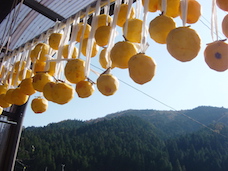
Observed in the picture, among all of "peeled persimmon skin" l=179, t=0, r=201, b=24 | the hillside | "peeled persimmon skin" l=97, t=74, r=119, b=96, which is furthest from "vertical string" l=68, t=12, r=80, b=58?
the hillside

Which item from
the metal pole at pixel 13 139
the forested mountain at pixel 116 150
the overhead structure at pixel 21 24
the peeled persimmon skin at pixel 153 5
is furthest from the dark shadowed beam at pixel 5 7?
the forested mountain at pixel 116 150

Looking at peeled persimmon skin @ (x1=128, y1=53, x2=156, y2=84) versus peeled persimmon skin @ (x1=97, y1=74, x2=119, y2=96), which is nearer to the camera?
peeled persimmon skin @ (x1=128, y1=53, x2=156, y2=84)

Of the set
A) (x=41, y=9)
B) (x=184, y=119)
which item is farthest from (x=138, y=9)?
(x=184, y=119)

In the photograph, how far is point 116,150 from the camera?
37.7 metres

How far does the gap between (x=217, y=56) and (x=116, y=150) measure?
128 feet

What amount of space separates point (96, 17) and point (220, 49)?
559 mm

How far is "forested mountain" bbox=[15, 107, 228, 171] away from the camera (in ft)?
110

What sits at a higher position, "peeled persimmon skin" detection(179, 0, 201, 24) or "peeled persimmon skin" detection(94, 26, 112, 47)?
"peeled persimmon skin" detection(179, 0, 201, 24)

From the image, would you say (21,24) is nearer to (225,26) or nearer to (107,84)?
(107,84)

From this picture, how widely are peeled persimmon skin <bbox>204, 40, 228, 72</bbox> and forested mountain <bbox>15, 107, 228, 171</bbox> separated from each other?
34.1 m

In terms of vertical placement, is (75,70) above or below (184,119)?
below

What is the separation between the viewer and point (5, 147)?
264 centimetres

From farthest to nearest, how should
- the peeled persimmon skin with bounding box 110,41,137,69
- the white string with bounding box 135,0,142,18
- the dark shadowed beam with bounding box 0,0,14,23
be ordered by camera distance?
the dark shadowed beam with bounding box 0,0,14,23, the white string with bounding box 135,0,142,18, the peeled persimmon skin with bounding box 110,41,137,69

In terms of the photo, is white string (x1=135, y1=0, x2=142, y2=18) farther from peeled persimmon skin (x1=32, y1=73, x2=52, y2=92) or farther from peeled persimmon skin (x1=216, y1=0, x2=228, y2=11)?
peeled persimmon skin (x1=32, y1=73, x2=52, y2=92)
